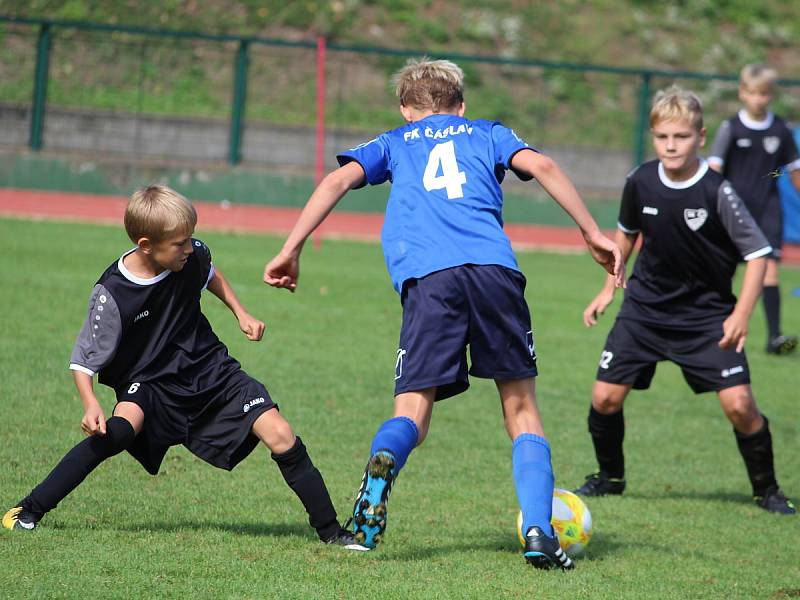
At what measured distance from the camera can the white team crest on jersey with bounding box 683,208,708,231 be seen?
17.4ft

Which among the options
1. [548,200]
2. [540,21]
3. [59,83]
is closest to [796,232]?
[548,200]

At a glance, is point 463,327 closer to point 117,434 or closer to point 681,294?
point 117,434

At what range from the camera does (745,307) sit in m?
4.96

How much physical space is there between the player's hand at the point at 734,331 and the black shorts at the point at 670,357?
9.2 inches

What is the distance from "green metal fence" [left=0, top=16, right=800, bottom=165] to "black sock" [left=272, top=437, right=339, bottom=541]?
45.0 ft

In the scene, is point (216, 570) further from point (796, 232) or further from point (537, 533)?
point (796, 232)

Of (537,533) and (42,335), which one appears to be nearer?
(537,533)

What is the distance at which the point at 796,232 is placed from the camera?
18.5 metres

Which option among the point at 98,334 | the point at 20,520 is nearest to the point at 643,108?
the point at 98,334

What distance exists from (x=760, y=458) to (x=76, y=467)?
10.2 ft

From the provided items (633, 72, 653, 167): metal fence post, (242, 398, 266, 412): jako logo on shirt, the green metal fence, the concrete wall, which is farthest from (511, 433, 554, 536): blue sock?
(633, 72, 653, 167): metal fence post

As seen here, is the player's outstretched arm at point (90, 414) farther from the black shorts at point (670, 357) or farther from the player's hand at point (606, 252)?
the black shorts at point (670, 357)

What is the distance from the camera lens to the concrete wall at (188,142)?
18.4 meters

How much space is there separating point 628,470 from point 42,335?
403 cm
